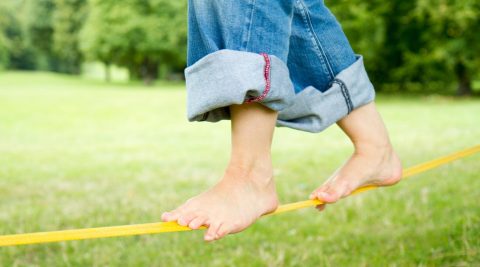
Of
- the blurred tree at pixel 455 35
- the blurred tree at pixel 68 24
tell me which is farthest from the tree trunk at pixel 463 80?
the blurred tree at pixel 68 24

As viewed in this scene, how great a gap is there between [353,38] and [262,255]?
11636 mm

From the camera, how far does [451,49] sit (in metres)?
11.5

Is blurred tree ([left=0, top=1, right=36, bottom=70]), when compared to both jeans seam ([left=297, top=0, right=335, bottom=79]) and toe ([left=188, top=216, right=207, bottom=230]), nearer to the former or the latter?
jeans seam ([left=297, top=0, right=335, bottom=79])

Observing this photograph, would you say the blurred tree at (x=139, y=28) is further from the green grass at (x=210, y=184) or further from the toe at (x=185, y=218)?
the toe at (x=185, y=218)

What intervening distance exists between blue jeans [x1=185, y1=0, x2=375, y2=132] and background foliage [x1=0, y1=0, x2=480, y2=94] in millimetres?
10134

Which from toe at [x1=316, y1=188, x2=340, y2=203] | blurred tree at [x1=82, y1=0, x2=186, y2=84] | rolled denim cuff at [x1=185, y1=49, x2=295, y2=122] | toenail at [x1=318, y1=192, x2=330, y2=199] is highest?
rolled denim cuff at [x1=185, y1=49, x2=295, y2=122]

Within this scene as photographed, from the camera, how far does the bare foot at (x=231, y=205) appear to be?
1160mm

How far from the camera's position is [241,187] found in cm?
124

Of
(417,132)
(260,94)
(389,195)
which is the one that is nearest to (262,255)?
(260,94)

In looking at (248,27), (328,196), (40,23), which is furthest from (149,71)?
(248,27)

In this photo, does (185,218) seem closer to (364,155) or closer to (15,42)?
(364,155)

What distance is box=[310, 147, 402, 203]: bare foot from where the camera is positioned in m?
1.43

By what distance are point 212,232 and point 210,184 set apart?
6.29 ft

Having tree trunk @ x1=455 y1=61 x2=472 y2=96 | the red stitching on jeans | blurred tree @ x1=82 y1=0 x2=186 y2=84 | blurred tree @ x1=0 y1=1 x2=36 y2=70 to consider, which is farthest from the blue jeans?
blurred tree @ x1=0 y1=1 x2=36 y2=70
